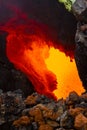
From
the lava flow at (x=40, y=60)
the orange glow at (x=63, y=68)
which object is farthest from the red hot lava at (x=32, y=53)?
the orange glow at (x=63, y=68)

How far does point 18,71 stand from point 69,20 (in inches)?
224

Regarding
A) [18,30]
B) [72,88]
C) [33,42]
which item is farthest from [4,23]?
[72,88]

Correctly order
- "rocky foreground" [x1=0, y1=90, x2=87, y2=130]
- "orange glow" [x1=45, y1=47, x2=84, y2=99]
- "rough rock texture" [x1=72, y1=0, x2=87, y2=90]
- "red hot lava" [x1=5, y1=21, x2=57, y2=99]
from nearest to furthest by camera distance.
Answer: "rocky foreground" [x1=0, y1=90, x2=87, y2=130]
"rough rock texture" [x1=72, y1=0, x2=87, y2=90]
"red hot lava" [x1=5, y1=21, x2=57, y2=99]
"orange glow" [x1=45, y1=47, x2=84, y2=99]

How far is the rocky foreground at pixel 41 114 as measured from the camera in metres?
10.7

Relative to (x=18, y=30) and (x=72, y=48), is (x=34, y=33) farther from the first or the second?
(x=72, y=48)

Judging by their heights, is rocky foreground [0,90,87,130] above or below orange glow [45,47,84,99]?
below

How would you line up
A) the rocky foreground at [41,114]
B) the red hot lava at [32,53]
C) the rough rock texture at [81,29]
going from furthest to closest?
the red hot lava at [32,53] → the rough rock texture at [81,29] → the rocky foreground at [41,114]

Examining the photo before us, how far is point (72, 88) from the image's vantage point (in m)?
21.5

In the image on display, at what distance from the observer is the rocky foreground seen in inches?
423

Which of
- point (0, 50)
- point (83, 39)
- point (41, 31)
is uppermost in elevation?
point (41, 31)

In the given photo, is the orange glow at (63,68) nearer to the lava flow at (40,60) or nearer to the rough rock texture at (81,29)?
the lava flow at (40,60)

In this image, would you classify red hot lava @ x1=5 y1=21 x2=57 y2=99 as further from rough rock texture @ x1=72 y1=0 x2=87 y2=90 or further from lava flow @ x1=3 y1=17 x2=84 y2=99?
rough rock texture @ x1=72 y1=0 x2=87 y2=90

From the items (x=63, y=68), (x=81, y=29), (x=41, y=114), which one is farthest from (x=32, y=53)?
(x=41, y=114)

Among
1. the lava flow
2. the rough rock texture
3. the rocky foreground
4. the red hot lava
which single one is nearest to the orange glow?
the lava flow
